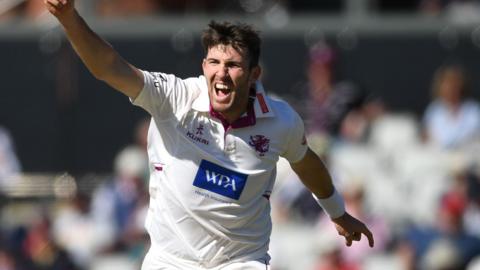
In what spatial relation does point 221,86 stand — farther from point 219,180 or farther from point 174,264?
point 174,264

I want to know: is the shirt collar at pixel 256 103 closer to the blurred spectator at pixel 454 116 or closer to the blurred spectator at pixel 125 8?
the blurred spectator at pixel 454 116

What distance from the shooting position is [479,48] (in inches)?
526

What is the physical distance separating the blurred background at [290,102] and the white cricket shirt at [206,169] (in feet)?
13.2

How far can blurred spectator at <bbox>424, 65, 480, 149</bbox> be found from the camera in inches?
433

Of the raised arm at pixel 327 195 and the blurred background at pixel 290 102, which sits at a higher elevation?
the raised arm at pixel 327 195

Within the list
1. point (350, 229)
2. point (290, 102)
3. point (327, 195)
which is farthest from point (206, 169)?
point (290, 102)

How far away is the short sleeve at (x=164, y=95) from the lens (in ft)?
19.1

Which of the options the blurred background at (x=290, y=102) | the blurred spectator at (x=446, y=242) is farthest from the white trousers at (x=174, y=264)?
the blurred background at (x=290, y=102)

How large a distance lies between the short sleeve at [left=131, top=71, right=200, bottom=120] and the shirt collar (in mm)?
26

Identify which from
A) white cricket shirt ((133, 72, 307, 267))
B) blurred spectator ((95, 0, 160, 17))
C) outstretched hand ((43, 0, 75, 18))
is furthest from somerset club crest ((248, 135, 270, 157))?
blurred spectator ((95, 0, 160, 17))

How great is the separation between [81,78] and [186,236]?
8.18 meters

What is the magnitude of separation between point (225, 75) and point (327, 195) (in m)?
1.08

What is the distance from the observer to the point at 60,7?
17.7 ft

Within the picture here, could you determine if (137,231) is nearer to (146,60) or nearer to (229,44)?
(146,60)
